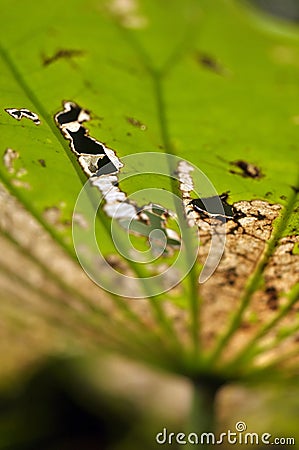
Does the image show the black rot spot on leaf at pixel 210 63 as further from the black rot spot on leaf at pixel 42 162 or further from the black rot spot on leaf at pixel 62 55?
the black rot spot on leaf at pixel 42 162

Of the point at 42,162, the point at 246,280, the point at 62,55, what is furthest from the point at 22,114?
the point at 246,280

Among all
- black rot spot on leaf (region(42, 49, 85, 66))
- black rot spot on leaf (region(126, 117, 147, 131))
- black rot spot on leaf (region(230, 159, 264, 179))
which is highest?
black rot spot on leaf (region(42, 49, 85, 66))

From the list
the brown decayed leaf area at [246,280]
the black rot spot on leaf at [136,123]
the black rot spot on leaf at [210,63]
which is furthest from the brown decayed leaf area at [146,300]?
the black rot spot on leaf at [210,63]

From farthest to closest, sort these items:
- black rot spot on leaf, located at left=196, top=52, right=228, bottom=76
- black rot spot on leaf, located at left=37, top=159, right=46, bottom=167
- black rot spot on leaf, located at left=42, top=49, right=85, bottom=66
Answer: black rot spot on leaf, located at left=196, top=52, right=228, bottom=76, black rot spot on leaf, located at left=42, top=49, right=85, bottom=66, black rot spot on leaf, located at left=37, top=159, right=46, bottom=167

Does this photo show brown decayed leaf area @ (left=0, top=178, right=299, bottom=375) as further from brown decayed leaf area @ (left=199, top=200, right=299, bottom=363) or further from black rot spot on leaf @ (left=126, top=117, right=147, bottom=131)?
black rot spot on leaf @ (left=126, top=117, right=147, bottom=131)

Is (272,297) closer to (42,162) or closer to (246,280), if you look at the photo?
(246,280)

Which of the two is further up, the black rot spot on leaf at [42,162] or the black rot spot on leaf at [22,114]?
the black rot spot on leaf at [22,114]

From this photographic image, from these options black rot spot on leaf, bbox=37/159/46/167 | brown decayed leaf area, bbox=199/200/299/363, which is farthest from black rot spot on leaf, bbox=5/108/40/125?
brown decayed leaf area, bbox=199/200/299/363

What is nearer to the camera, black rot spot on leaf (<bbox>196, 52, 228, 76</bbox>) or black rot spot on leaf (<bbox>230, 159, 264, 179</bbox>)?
black rot spot on leaf (<bbox>230, 159, 264, 179</bbox>)

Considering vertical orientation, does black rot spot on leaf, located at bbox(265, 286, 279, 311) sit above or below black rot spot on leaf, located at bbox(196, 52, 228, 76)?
below
